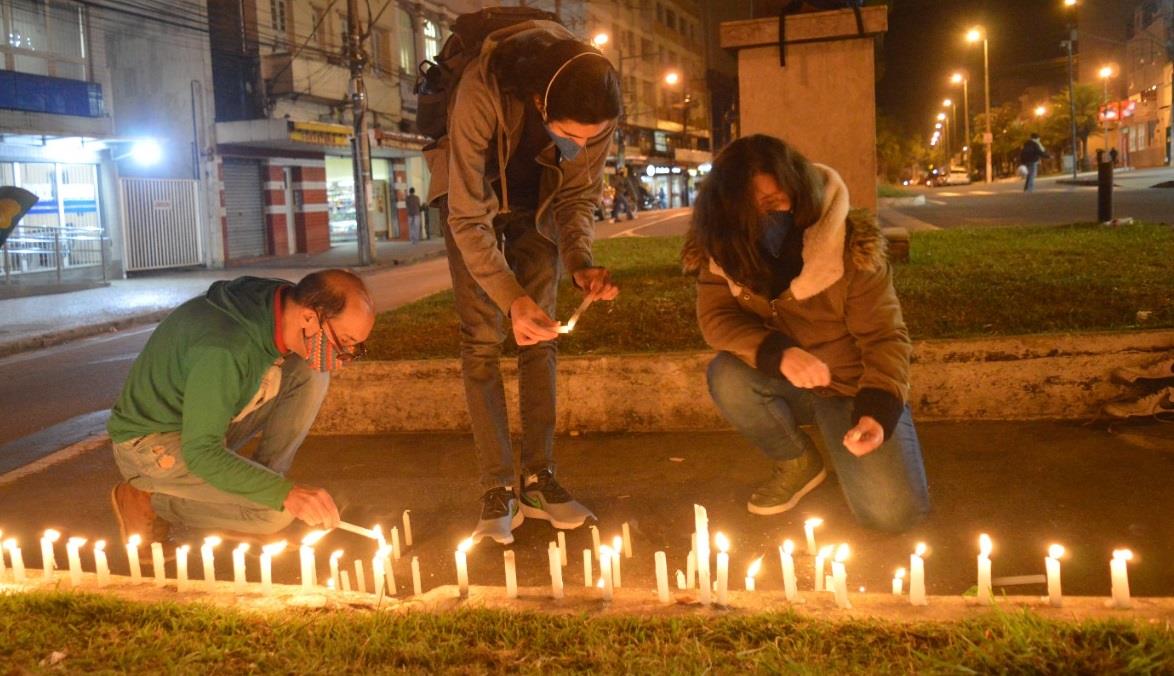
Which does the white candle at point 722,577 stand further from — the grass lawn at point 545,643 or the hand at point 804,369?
the hand at point 804,369

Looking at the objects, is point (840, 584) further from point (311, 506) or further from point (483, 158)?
point (483, 158)

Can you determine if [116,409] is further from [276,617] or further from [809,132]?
[809,132]

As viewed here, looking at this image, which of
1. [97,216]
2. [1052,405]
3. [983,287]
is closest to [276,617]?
[1052,405]

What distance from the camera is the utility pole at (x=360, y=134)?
76.9 feet

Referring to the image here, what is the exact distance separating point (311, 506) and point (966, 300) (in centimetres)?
495

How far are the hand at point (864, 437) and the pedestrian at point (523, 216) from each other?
1.01 meters

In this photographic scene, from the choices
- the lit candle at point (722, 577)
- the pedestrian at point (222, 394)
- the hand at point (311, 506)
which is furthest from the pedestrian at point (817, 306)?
the hand at point (311, 506)

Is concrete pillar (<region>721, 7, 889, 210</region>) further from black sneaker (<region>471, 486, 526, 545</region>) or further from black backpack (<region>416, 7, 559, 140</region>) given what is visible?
black sneaker (<region>471, 486, 526, 545</region>)

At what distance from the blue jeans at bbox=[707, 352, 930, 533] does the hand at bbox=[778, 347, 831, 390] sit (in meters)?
0.25

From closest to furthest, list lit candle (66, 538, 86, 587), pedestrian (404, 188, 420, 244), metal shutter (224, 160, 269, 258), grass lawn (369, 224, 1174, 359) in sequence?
lit candle (66, 538, 86, 587), grass lawn (369, 224, 1174, 359), metal shutter (224, 160, 269, 258), pedestrian (404, 188, 420, 244)

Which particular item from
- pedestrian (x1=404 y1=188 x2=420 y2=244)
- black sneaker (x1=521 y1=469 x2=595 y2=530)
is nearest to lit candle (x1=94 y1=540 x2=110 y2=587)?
black sneaker (x1=521 y1=469 x2=595 y2=530)

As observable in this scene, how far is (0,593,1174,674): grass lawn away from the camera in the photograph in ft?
8.00

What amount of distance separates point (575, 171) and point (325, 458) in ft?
7.44

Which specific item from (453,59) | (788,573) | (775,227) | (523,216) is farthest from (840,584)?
(453,59)
